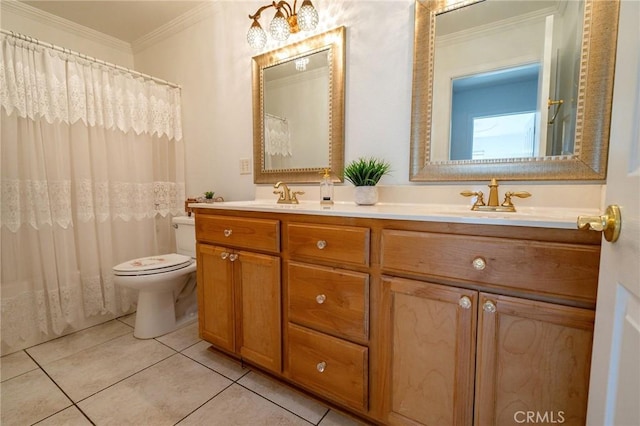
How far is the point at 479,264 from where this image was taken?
0.81 meters

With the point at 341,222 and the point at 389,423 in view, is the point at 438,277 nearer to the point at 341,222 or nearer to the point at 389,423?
the point at 341,222

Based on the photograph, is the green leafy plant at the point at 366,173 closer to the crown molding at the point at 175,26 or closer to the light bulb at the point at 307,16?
the light bulb at the point at 307,16

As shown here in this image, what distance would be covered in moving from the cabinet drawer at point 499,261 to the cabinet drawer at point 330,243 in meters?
0.08

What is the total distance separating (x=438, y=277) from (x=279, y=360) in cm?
81

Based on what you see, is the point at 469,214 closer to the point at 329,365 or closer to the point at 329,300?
the point at 329,300

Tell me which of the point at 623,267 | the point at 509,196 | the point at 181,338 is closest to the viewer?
the point at 623,267

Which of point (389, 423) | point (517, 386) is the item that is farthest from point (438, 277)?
point (389, 423)

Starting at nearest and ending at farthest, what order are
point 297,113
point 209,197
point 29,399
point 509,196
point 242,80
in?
point 509,196, point 29,399, point 297,113, point 242,80, point 209,197

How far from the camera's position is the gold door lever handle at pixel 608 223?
0.50 metres

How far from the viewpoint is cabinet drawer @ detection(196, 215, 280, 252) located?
4.05 ft

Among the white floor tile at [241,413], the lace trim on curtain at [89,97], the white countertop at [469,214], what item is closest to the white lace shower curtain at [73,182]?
the lace trim on curtain at [89,97]

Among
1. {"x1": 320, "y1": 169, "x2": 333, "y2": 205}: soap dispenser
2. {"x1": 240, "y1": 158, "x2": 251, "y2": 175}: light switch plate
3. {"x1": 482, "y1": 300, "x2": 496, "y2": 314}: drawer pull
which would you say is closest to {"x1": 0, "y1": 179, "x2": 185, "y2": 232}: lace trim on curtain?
{"x1": 240, "y1": 158, "x2": 251, "y2": 175}: light switch plate

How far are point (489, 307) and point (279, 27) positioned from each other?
167 centimetres

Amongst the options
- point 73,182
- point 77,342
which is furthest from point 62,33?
point 77,342
